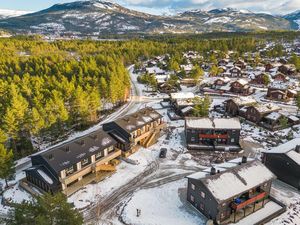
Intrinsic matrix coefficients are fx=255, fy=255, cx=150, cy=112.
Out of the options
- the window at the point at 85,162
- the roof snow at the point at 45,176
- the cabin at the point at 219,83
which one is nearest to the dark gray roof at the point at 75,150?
the window at the point at 85,162

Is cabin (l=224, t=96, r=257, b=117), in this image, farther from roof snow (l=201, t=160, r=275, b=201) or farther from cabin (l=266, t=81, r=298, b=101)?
roof snow (l=201, t=160, r=275, b=201)

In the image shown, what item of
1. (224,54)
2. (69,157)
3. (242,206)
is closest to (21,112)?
(69,157)

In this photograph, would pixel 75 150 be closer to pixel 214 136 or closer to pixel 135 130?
pixel 135 130

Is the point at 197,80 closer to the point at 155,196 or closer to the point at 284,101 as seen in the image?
the point at 284,101

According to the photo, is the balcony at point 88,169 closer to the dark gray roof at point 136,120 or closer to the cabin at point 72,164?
the cabin at point 72,164

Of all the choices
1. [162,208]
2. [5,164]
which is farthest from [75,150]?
[162,208]

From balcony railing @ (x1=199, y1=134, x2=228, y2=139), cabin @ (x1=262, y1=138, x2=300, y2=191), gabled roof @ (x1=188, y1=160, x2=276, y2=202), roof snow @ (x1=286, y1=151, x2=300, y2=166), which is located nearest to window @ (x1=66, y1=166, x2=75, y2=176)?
gabled roof @ (x1=188, y1=160, x2=276, y2=202)
